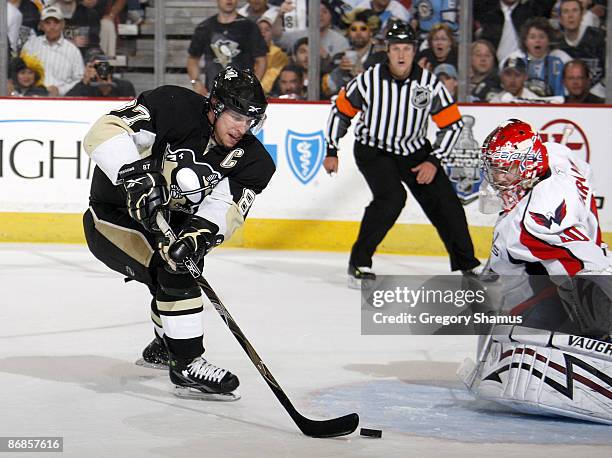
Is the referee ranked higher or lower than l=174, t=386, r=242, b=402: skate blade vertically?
higher

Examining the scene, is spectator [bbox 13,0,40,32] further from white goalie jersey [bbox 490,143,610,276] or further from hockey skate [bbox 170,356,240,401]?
white goalie jersey [bbox 490,143,610,276]

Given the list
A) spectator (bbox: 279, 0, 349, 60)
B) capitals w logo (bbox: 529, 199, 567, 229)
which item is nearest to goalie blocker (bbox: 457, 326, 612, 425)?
capitals w logo (bbox: 529, 199, 567, 229)

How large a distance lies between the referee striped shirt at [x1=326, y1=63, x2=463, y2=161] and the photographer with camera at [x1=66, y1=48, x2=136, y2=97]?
205 cm

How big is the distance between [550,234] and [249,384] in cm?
104

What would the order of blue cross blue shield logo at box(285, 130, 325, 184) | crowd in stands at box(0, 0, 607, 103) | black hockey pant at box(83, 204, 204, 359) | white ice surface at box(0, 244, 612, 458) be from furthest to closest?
crowd in stands at box(0, 0, 607, 103)
blue cross blue shield logo at box(285, 130, 325, 184)
black hockey pant at box(83, 204, 204, 359)
white ice surface at box(0, 244, 612, 458)

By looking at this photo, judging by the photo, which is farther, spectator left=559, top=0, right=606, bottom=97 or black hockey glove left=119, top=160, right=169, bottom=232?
spectator left=559, top=0, right=606, bottom=97

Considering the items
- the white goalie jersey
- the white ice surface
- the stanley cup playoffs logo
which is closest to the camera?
the white ice surface

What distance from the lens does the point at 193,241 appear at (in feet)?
10.4

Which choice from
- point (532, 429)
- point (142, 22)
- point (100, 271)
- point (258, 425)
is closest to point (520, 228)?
point (532, 429)

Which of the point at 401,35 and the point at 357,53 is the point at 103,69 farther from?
the point at 401,35

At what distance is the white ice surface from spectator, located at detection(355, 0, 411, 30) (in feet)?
6.97

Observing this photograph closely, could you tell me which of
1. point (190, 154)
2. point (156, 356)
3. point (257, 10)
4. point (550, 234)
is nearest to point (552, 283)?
point (550, 234)

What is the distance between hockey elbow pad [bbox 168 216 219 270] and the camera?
10.3 ft

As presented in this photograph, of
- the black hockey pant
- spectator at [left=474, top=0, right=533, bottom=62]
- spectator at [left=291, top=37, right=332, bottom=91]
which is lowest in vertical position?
the black hockey pant
